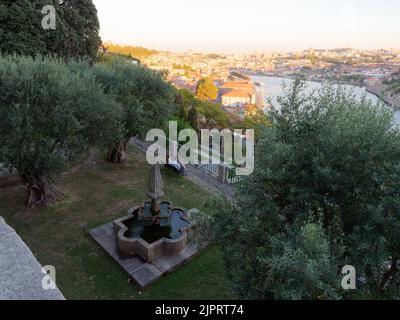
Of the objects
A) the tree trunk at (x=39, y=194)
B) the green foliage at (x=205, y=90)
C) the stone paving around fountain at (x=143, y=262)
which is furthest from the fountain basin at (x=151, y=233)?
the green foliage at (x=205, y=90)

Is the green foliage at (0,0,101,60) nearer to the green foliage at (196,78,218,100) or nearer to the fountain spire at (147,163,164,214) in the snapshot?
the fountain spire at (147,163,164,214)

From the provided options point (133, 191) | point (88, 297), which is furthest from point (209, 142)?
point (88, 297)

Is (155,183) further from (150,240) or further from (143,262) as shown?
(143,262)

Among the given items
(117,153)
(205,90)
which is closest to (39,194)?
(117,153)

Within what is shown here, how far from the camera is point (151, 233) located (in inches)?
365

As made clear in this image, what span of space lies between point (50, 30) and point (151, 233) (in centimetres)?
1660

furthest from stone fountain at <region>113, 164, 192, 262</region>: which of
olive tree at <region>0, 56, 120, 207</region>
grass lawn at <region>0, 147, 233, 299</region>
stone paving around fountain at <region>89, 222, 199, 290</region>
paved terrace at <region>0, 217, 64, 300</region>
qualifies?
paved terrace at <region>0, 217, 64, 300</region>

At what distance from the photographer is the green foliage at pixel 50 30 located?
16.8 meters

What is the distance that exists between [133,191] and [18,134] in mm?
5324

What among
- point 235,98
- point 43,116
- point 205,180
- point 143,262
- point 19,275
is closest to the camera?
point 19,275

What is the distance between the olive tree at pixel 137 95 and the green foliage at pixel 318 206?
8.97 m

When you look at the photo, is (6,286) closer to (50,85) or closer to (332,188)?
(332,188)

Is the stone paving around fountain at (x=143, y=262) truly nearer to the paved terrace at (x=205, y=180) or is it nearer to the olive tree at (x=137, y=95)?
the paved terrace at (x=205, y=180)
